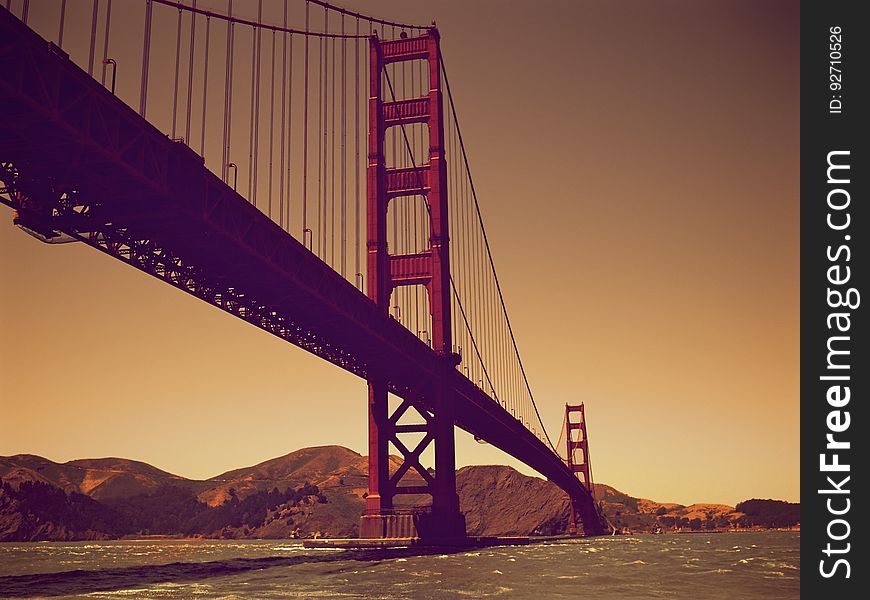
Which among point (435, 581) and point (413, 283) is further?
point (413, 283)

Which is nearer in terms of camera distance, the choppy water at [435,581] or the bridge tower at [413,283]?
the choppy water at [435,581]

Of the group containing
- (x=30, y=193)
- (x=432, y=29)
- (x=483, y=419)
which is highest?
(x=432, y=29)

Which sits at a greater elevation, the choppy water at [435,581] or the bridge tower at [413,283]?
the bridge tower at [413,283]

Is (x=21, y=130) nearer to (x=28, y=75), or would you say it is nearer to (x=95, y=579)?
(x=28, y=75)

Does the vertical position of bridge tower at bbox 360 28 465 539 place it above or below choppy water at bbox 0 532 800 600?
above

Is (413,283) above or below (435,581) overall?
above

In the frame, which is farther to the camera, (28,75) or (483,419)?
(483,419)

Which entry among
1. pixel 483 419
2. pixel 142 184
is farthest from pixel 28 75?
pixel 483 419
